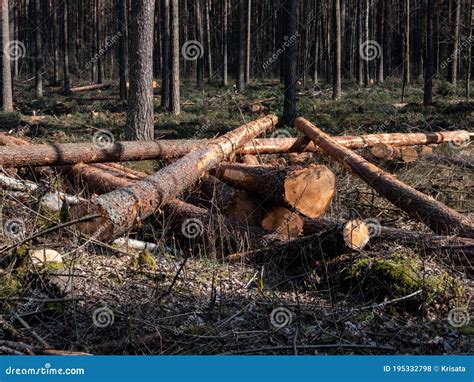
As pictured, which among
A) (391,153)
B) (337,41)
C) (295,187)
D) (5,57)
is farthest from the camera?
(337,41)

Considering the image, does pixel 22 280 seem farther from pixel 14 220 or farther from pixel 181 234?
pixel 181 234

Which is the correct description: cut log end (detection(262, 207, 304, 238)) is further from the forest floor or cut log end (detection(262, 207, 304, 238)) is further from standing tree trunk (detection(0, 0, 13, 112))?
standing tree trunk (detection(0, 0, 13, 112))

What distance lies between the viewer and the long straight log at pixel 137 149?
8.16 metres

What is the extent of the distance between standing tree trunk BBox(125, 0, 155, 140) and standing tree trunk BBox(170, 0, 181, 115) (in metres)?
8.18

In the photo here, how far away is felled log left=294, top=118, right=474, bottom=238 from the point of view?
22.7 ft

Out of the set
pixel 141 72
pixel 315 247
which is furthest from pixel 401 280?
pixel 141 72

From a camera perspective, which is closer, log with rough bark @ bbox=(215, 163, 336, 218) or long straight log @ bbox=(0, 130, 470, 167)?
log with rough bark @ bbox=(215, 163, 336, 218)

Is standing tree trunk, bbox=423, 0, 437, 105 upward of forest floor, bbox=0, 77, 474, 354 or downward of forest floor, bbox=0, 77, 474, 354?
upward

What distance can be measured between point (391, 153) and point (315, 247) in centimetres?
540

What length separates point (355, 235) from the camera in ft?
19.5

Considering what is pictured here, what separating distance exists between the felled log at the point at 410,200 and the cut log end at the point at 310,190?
83 cm

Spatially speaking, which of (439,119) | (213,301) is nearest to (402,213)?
(213,301)

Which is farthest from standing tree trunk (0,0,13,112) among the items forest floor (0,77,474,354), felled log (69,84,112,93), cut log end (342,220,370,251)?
cut log end (342,220,370,251)

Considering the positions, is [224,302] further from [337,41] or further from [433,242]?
[337,41]
